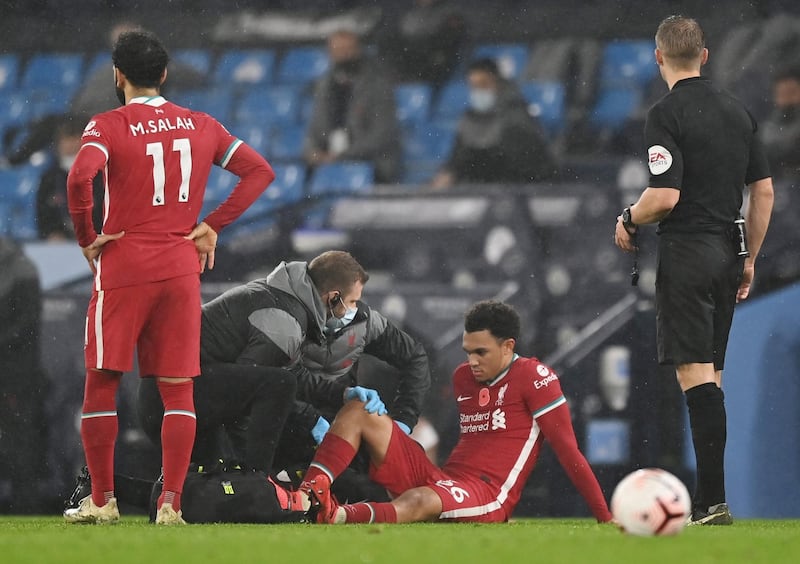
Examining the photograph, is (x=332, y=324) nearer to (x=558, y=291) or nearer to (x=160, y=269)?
(x=160, y=269)

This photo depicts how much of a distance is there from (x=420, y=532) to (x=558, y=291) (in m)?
2.82

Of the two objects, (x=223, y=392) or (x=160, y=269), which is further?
(x=223, y=392)

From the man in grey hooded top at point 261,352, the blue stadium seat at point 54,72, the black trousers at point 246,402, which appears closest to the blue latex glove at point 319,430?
the man in grey hooded top at point 261,352

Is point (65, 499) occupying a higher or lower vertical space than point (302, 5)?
lower

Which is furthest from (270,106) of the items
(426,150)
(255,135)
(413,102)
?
(426,150)

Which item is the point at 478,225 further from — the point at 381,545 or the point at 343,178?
the point at 381,545

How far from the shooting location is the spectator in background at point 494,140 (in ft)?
20.7

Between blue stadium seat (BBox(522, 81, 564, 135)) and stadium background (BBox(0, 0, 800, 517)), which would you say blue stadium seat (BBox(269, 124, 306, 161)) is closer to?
stadium background (BBox(0, 0, 800, 517))

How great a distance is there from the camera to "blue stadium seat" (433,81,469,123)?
647cm

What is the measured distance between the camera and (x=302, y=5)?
6641 millimetres

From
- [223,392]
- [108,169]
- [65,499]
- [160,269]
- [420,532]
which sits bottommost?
[65,499]

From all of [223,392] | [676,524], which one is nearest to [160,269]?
[223,392]

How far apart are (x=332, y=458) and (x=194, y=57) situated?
2.98 meters

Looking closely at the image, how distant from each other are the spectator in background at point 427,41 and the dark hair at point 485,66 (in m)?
0.07
